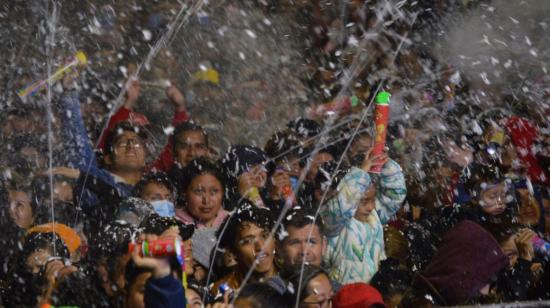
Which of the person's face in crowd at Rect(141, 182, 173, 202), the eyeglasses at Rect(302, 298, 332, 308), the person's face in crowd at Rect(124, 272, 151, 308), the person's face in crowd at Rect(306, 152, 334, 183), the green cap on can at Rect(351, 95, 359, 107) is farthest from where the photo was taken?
the green cap on can at Rect(351, 95, 359, 107)

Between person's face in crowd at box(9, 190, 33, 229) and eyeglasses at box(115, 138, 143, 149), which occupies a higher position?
eyeglasses at box(115, 138, 143, 149)

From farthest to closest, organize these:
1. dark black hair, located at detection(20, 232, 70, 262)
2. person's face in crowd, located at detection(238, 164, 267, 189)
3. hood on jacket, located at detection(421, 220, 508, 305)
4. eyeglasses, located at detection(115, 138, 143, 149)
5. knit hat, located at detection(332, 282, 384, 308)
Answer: eyeglasses, located at detection(115, 138, 143, 149) < person's face in crowd, located at detection(238, 164, 267, 189) < dark black hair, located at detection(20, 232, 70, 262) < hood on jacket, located at detection(421, 220, 508, 305) < knit hat, located at detection(332, 282, 384, 308)

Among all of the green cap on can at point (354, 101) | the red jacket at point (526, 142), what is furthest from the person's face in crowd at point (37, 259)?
the red jacket at point (526, 142)

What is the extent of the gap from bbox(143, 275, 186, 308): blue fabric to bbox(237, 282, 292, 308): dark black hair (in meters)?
0.80

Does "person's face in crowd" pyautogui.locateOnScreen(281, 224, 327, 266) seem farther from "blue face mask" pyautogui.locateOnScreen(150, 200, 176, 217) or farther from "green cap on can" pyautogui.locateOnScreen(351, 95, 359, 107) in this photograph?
"green cap on can" pyautogui.locateOnScreen(351, 95, 359, 107)

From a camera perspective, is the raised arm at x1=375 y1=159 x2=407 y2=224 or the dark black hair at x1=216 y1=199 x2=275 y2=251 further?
the raised arm at x1=375 y1=159 x2=407 y2=224

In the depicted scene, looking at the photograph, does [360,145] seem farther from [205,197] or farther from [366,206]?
[205,197]

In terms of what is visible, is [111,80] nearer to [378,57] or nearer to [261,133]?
[261,133]

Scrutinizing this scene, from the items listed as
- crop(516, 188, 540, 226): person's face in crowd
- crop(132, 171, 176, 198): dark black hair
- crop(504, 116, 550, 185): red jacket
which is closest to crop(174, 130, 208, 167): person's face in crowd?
crop(132, 171, 176, 198): dark black hair

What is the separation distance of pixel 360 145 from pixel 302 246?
1.79 meters

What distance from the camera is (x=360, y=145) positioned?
6.50m

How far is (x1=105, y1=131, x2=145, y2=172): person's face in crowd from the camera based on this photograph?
5.75m

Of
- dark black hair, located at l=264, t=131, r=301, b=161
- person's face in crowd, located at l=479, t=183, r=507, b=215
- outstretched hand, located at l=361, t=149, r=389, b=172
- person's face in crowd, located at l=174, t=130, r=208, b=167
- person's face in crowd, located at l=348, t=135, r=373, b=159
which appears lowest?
person's face in crowd, located at l=348, t=135, r=373, b=159

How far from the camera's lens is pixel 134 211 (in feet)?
16.3
